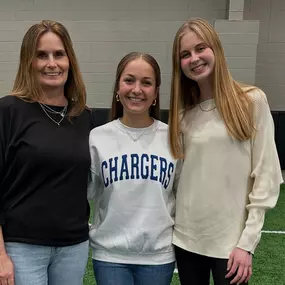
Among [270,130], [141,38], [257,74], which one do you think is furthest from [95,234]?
[257,74]

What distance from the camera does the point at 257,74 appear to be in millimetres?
6000

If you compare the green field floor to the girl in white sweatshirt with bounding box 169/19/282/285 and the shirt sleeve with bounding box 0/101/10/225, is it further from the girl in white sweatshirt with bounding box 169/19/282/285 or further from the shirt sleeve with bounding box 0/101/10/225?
the shirt sleeve with bounding box 0/101/10/225

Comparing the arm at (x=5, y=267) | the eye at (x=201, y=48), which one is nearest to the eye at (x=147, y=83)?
the eye at (x=201, y=48)

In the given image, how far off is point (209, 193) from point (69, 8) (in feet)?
16.3

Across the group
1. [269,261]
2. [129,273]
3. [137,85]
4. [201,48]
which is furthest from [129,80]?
[269,261]

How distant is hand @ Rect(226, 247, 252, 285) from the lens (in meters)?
1.44

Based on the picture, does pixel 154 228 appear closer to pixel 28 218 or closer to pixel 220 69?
pixel 28 218

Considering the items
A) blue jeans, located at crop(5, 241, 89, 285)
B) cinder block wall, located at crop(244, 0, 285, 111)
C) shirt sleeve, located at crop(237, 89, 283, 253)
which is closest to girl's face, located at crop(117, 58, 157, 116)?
shirt sleeve, located at crop(237, 89, 283, 253)

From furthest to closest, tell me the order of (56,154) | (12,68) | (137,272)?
(12,68), (137,272), (56,154)

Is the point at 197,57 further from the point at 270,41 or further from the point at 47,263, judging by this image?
the point at 270,41

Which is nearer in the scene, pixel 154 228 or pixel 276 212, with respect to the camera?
pixel 154 228

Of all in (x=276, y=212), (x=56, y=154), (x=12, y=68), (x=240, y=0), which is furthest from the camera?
(x=12, y=68)

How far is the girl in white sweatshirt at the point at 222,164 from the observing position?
1440 millimetres

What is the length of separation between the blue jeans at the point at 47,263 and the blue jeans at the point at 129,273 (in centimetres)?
9
